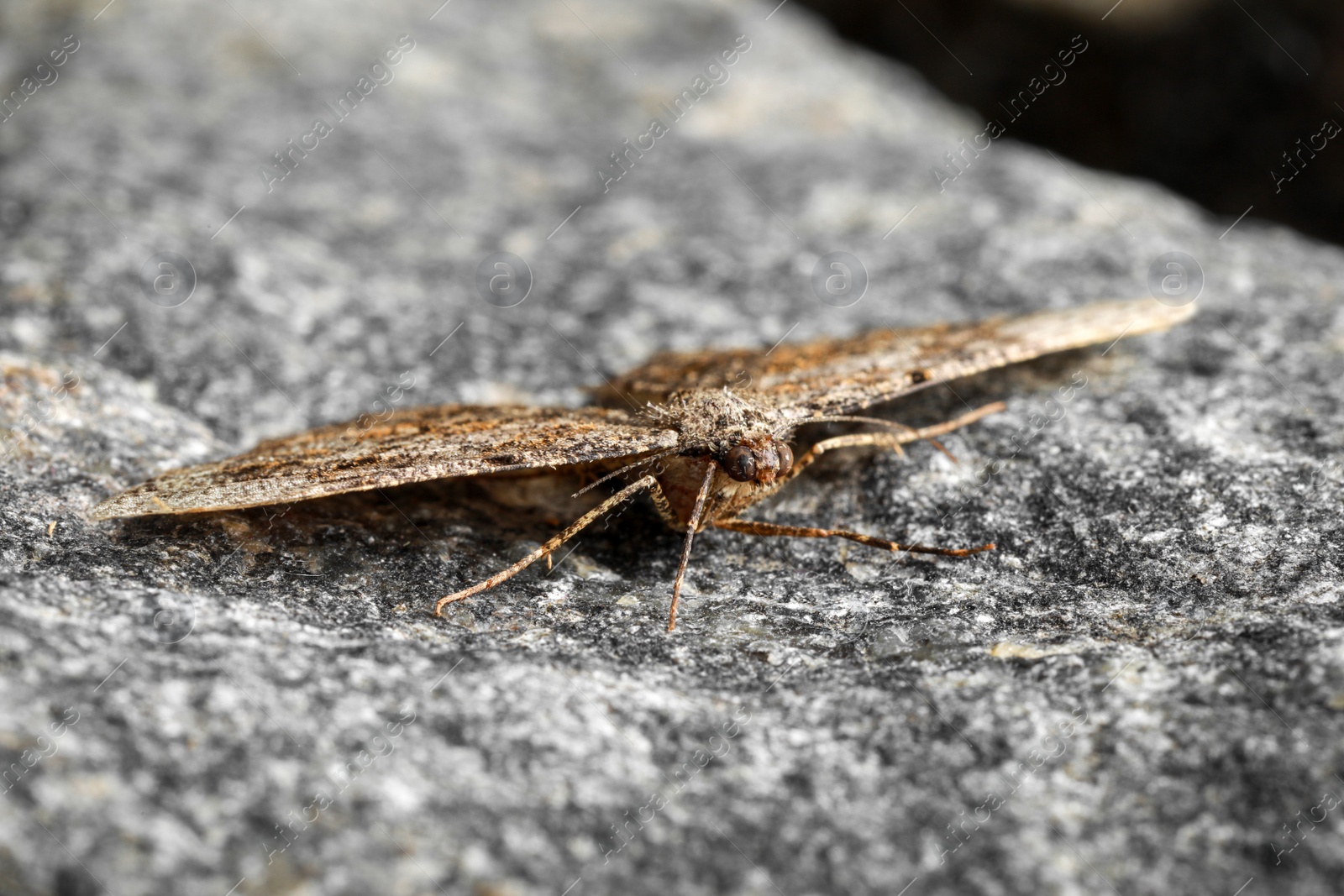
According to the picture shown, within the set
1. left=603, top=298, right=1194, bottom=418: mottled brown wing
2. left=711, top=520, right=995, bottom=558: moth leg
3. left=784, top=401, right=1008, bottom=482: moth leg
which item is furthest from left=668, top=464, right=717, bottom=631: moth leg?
left=603, top=298, right=1194, bottom=418: mottled brown wing

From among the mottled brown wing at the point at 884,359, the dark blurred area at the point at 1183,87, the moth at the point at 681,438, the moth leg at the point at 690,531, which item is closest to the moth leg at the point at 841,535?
the moth at the point at 681,438

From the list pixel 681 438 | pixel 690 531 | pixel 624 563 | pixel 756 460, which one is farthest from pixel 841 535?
pixel 624 563

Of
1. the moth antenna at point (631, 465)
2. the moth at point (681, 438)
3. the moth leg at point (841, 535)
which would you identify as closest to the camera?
the moth at point (681, 438)

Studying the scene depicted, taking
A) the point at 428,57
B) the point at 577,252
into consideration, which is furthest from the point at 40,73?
the point at 577,252

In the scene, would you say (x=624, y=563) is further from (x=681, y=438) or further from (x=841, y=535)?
(x=841, y=535)

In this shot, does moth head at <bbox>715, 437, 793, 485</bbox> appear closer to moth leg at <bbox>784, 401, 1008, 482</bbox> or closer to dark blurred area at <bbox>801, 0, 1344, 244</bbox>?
moth leg at <bbox>784, 401, 1008, 482</bbox>

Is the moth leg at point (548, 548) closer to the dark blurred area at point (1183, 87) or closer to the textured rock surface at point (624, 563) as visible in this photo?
the textured rock surface at point (624, 563)
